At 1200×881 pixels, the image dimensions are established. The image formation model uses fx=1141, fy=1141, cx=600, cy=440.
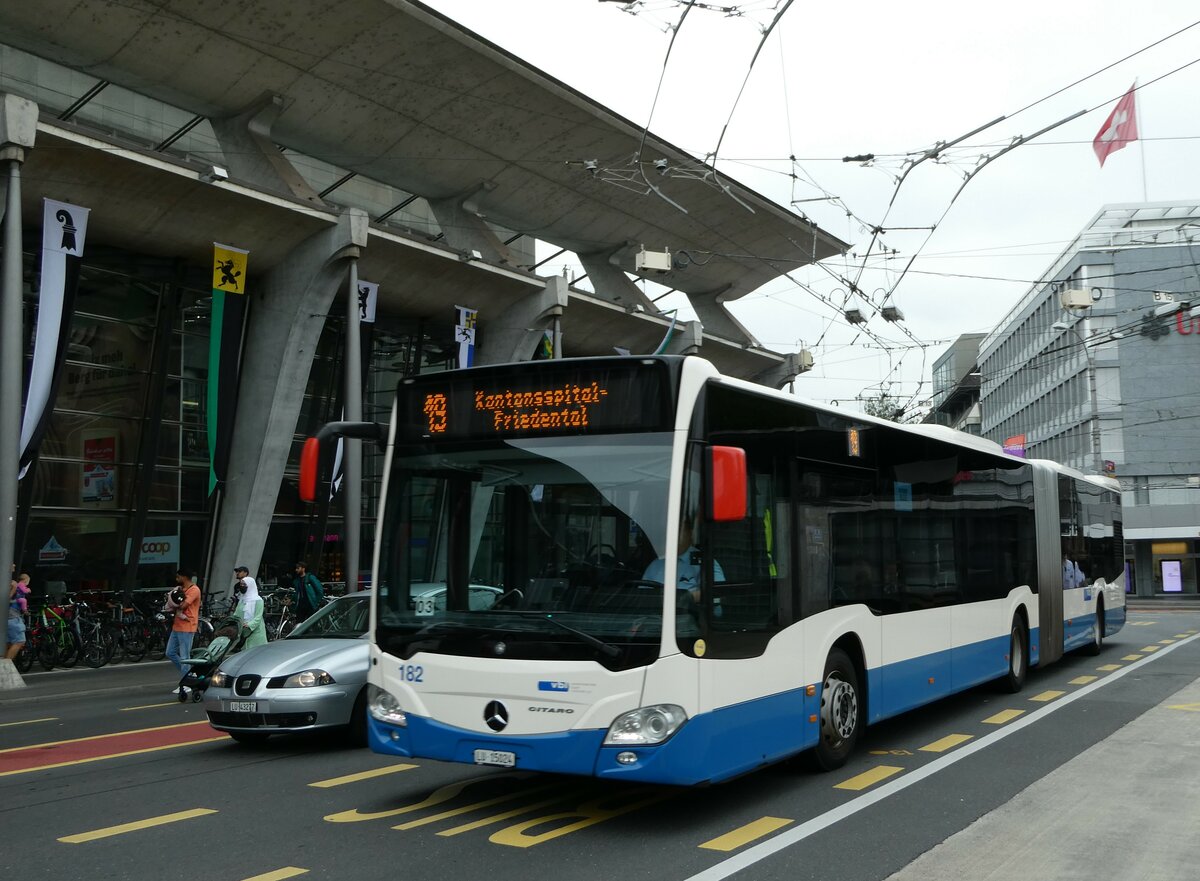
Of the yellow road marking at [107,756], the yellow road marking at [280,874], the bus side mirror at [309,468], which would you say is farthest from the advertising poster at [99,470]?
the yellow road marking at [280,874]

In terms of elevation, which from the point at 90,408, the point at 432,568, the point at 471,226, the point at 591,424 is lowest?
the point at 432,568

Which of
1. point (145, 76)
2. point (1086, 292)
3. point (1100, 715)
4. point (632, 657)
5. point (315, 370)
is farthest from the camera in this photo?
point (315, 370)

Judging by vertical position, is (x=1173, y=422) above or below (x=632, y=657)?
above

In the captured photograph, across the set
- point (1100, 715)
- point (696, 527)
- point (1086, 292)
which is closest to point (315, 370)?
point (1086, 292)

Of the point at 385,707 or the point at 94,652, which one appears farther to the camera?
the point at 94,652

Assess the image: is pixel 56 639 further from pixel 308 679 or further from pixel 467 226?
pixel 467 226

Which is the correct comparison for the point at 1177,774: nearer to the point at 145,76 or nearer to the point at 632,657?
the point at 632,657

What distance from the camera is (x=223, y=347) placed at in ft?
80.5

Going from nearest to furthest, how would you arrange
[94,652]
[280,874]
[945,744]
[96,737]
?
[280,874] → [945,744] → [96,737] → [94,652]

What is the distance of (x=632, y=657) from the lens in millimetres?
6461

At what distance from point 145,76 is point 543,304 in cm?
1210

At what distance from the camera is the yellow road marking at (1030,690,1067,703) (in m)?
12.5

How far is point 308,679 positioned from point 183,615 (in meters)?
6.55

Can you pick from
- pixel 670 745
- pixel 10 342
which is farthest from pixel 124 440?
pixel 670 745
